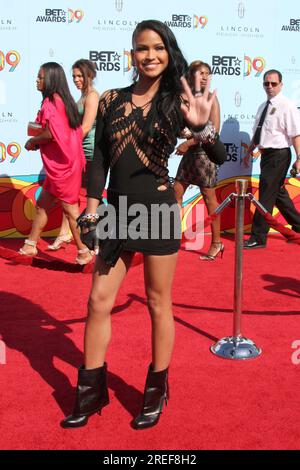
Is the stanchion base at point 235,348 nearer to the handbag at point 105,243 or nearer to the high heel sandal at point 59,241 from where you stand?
the handbag at point 105,243

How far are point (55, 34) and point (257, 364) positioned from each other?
15.8 feet

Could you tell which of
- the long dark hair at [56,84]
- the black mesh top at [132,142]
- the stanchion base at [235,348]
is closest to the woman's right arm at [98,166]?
the black mesh top at [132,142]

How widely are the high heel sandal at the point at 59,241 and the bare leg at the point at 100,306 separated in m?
4.02

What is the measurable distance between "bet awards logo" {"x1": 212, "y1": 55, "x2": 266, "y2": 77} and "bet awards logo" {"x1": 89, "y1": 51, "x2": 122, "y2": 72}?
3.80 feet

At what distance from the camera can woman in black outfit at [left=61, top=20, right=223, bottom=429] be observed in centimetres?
289

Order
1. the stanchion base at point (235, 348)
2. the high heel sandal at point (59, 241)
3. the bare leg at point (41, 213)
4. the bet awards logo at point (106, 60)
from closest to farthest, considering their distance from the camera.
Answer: the stanchion base at point (235, 348) → the bare leg at point (41, 213) → the high heel sandal at point (59, 241) → the bet awards logo at point (106, 60)

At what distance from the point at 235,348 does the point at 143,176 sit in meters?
1.59

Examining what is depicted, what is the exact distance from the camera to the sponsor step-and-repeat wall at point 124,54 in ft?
23.4

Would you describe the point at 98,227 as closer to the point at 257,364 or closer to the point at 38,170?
the point at 257,364

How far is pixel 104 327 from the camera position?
3045 millimetres

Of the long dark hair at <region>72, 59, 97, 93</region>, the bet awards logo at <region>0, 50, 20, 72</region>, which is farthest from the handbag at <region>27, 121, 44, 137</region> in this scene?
the bet awards logo at <region>0, 50, 20, 72</region>

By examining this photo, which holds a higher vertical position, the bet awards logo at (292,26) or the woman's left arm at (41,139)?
the bet awards logo at (292,26)
